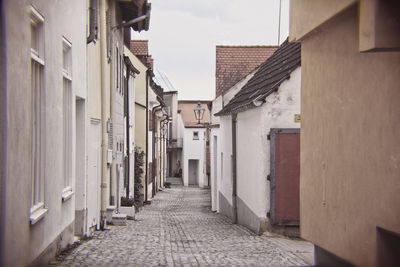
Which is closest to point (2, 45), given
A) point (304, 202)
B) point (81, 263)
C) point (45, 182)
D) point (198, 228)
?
point (45, 182)

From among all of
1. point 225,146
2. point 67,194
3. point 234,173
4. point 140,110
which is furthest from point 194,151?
point 67,194

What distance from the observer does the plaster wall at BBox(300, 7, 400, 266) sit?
4.79 meters

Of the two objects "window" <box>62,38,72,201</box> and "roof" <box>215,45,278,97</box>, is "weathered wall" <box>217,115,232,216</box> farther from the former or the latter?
"window" <box>62,38,72,201</box>

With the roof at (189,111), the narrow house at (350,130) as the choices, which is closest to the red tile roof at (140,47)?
the narrow house at (350,130)

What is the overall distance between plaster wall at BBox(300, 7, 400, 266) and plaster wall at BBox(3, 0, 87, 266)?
Answer: 3394 millimetres

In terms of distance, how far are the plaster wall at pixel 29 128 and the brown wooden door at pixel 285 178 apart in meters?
4.80

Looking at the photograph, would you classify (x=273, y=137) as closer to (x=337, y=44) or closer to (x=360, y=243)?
(x=337, y=44)

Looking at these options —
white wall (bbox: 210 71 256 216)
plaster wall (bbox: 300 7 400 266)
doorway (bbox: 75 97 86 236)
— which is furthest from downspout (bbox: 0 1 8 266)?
white wall (bbox: 210 71 256 216)

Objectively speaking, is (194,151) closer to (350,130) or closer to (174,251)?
(174,251)

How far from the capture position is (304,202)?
7453 millimetres

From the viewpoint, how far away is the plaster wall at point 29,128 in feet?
13.6

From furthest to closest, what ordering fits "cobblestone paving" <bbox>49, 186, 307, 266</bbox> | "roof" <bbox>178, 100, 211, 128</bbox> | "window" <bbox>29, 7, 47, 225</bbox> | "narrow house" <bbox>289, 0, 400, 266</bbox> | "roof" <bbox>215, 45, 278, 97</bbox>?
"roof" <bbox>178, 100, 211, 128</bbox> → "roof" <bbox>215, 45, 278, 97</bbox> → "cobblestone paving" <bbox>49, 186, 307, 266</bbox> → "window" <bbox>29, 7, 47, 225</bbox> → "narrow house" <bbox>289, 0, 400, 266</bbox>

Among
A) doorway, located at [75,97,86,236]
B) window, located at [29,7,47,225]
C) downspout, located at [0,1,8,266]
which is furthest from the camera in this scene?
doorway, located at [75,97,86,236]

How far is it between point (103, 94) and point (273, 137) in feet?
12.6
